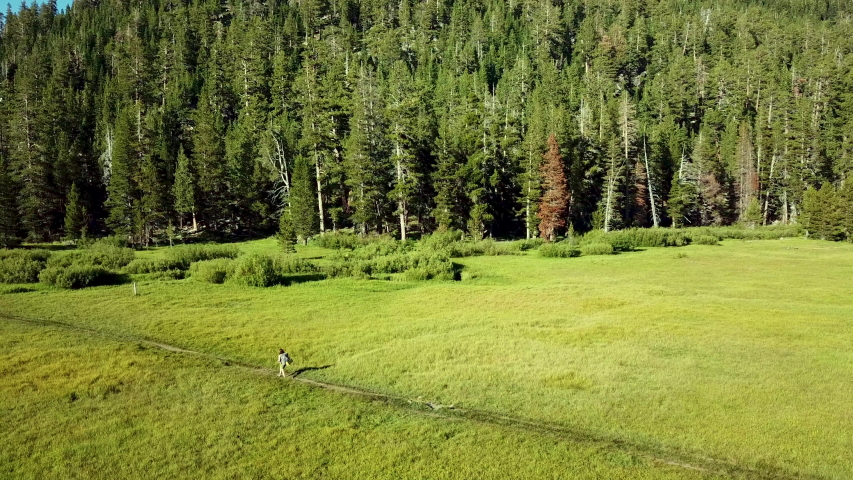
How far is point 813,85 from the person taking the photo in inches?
4377

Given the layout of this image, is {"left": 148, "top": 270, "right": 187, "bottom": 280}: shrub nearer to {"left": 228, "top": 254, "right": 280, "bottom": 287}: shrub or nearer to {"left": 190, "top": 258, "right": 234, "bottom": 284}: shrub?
{"left": 190, "top": 258, "right": 234, "bottom": 284}: shrub

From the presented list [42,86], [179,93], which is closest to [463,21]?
[179,93]

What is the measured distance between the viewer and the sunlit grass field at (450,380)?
14.8 meters

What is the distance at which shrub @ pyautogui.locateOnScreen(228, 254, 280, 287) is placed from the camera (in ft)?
133

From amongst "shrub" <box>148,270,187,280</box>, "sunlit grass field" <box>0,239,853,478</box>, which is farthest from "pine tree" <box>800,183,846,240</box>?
"shrub" <box>148,270,187,280</box>

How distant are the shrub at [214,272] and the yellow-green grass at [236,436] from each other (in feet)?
64.2

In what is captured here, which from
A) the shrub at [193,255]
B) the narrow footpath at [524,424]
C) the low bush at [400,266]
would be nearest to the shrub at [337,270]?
the low bush at [400,266]

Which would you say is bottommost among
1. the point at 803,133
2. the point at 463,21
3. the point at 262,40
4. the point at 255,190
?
the point at 255,190

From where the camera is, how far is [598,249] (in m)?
58.0

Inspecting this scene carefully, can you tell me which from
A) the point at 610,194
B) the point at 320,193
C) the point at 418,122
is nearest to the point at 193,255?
the point at 320,193

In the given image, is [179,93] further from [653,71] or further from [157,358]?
[653,71]

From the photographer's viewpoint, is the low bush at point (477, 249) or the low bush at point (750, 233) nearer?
the low bush at point (477, 249)

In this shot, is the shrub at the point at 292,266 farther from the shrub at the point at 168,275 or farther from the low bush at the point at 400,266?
the shrub at the point at 168,275

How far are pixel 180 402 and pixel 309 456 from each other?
723 cm
